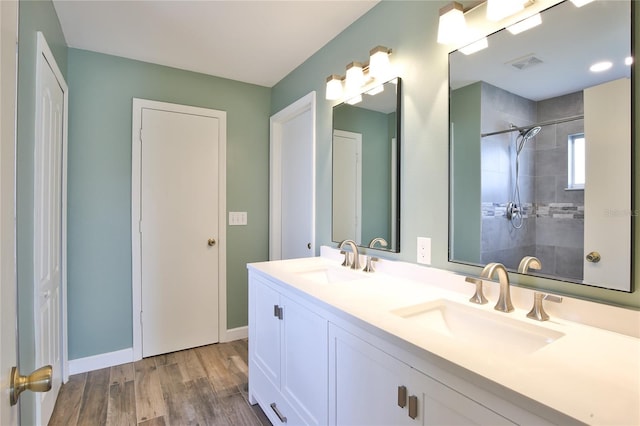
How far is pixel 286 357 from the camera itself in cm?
159

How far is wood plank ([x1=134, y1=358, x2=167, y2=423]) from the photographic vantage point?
1.94 m

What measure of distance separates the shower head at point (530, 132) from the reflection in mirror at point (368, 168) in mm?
619

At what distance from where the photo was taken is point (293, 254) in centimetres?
295

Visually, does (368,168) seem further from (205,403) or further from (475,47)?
(205,403)

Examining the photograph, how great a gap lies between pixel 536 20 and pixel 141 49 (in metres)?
2.54

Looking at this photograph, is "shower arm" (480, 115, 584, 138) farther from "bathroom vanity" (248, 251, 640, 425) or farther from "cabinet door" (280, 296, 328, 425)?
"cabinet door" (280, 296, 328, 425)

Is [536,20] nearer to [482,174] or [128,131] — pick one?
[482,174]

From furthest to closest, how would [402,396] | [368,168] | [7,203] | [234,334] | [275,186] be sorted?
[275,186] < [234,334] < [368,168] < [402,396] < [7,203]

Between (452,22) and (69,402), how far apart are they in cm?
305

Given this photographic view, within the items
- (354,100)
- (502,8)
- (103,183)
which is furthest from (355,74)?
(103,183)

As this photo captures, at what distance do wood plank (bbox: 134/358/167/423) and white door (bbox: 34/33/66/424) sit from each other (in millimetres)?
461

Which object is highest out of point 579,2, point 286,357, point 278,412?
point 579,2

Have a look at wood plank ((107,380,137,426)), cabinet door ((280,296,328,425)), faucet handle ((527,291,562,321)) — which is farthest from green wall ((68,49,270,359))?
faucet handle ((527,291,562,321))

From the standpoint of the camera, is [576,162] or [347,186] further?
[347,186]
